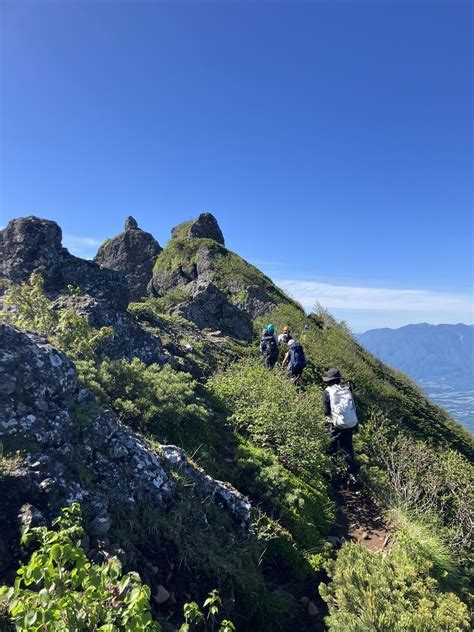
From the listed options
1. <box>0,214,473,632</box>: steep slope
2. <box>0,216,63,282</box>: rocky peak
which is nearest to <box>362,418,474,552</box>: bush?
<box>0,214,473,632</box>: steep slope

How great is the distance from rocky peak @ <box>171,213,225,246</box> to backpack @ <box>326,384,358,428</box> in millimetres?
29731

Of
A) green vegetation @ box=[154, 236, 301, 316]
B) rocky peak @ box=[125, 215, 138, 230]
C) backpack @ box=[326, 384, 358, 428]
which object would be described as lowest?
backpack @ box=[326, 384, 358, 428]

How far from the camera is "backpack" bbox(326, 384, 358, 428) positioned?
10047 mm

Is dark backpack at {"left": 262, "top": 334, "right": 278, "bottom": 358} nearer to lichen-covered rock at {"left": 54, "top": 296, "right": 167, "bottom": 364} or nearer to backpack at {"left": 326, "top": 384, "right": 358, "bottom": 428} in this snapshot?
lichen-covered rock at {"left": 54, "top": 296, "right": 167, "bottom": 364}

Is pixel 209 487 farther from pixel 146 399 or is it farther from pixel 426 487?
pixel 426 487

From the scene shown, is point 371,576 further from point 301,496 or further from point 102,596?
point 102,596

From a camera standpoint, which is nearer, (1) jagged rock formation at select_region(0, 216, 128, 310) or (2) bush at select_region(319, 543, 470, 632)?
(2) bush at select_region(319, 543, 470, 632)

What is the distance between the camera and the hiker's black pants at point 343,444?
10.2 metres

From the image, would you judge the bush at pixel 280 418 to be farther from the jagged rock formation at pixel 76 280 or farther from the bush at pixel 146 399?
the jagged rock formation at pixel 76 280

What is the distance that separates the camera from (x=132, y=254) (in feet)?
121

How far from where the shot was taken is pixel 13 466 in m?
4.96

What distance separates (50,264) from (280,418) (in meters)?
11.8

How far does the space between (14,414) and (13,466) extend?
2.83 feet

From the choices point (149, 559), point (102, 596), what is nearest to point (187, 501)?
point (149, 559)
